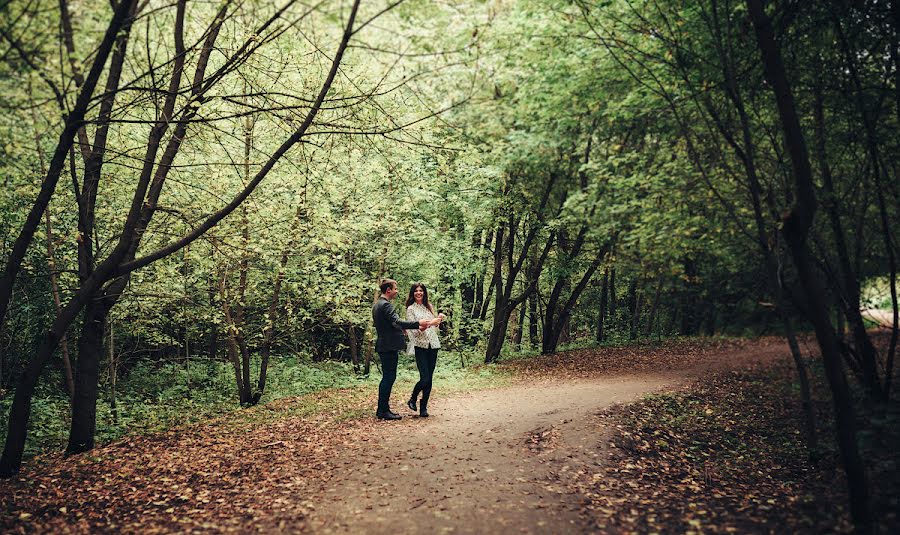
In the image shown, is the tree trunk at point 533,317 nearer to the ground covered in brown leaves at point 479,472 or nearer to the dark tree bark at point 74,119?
the ground covered in brown leaves at point 479,472

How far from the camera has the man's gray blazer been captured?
7.89 meters

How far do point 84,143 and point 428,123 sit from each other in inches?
175

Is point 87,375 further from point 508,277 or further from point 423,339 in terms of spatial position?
point 508,277

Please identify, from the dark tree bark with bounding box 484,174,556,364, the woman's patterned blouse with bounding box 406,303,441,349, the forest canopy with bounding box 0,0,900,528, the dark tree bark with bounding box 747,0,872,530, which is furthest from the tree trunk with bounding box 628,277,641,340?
the dark tree bark with bounding box 747,0,872,530

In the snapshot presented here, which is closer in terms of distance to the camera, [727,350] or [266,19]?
[266,19]

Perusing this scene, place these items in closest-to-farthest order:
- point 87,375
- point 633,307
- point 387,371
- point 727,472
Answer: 1. point 727,472
2. point 87,375
3. point 387,371
4. point 633,307

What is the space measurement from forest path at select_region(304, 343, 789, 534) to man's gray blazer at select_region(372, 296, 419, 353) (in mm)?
1191

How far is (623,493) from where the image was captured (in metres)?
5.30

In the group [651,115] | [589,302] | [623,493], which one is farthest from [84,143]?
[589,302]

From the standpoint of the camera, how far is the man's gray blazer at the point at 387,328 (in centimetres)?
789

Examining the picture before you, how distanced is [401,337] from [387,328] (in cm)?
26

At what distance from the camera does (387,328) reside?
26.3ft

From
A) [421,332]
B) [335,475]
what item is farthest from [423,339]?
[335,475]

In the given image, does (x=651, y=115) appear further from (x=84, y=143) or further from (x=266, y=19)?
(x=84, y=143)
